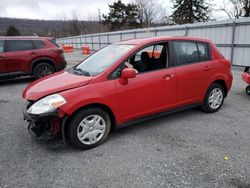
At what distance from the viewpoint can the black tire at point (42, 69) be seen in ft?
30.1

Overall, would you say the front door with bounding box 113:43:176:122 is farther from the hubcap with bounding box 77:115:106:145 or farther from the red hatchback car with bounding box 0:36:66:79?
the red hatchback car with bounding box 0:36:66:79

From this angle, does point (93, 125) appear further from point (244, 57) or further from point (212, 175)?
point (244, 57)

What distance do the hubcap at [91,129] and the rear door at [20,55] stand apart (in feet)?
20.5

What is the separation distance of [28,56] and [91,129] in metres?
6.32

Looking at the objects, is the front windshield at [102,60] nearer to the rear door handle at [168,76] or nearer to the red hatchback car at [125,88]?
the red hatchback car at [125,88]

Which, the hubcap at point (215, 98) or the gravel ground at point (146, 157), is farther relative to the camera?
the hubcap at point (215, 98)

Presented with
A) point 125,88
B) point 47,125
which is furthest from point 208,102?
point 47,125

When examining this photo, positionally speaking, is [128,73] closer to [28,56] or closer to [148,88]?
[148,88]

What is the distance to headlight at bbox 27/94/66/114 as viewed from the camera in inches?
132

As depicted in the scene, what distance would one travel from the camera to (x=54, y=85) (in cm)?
372

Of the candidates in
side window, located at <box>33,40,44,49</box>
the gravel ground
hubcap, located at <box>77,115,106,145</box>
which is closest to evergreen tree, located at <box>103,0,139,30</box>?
side window, located at <box>33,40,44,49</box>

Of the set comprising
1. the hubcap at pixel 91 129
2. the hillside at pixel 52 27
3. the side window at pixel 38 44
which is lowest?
the hubcap at pixel 91 129

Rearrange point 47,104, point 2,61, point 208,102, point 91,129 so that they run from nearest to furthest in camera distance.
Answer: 1. point 47,104
2. point 91,129
3. point 208,102
4. point 2,61

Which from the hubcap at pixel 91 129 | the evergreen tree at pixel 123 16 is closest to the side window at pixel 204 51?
the hubcap at pixel 91 129
